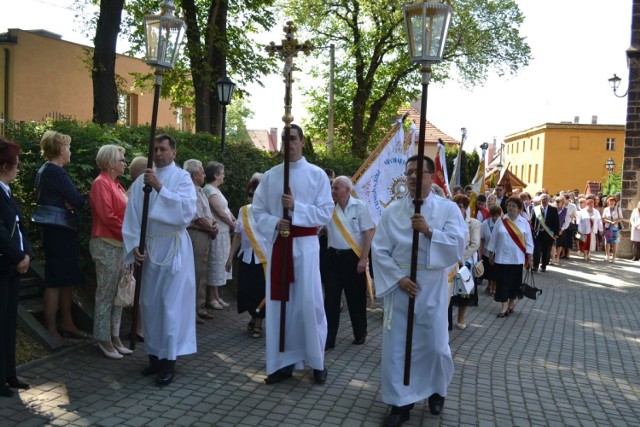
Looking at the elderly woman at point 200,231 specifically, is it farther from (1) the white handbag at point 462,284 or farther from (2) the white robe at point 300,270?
(1) the white handbag at point 462,284

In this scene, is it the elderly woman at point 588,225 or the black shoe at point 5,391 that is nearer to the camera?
the black shoe at point 5,391

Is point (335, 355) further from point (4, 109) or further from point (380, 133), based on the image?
point (380, 133)

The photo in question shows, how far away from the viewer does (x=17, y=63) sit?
89.8 feet

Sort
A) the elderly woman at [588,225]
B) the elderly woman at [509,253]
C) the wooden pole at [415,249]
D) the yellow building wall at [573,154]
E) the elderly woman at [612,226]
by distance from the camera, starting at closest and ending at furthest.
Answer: the wooden pole at [415,249] < the elderly woman at [509,253] < the elderly woman at [588,225] < the elderly woman at [612,226] < the yellow building wall at [573,154]

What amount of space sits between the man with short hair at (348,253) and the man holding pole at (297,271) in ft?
5.31

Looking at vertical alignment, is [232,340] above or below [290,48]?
below

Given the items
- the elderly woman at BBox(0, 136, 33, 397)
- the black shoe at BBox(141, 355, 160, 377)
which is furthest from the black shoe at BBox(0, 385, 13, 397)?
the black shoe at BBox(141, 355, 160, 377)

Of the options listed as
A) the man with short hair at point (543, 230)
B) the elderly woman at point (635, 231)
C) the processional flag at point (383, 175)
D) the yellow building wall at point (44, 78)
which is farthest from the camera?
the yellow building wall at point (44, 78)

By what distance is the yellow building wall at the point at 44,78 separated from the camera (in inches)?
1077

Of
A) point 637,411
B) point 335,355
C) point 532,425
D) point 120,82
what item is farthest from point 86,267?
point 120,82

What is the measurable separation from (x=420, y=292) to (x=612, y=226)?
18.5 m

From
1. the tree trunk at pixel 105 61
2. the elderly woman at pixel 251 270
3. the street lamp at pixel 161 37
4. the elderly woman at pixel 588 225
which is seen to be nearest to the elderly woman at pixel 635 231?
the elderly woman at pixel 588 225

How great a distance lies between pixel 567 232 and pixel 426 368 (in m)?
17.1

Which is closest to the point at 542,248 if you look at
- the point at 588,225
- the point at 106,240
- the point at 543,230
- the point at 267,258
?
the point at 543,230
